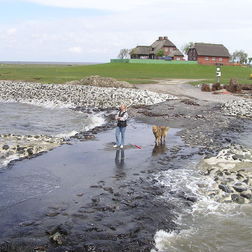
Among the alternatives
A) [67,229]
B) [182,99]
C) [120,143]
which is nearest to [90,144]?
[120,143]

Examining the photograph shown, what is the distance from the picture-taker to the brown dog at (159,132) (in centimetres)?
1933

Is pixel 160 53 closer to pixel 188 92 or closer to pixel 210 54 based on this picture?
pixel 210 54

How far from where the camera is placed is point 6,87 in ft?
153

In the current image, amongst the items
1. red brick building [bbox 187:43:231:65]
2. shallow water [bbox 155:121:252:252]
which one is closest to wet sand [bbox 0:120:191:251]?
shallow water [bbox 155:121:252:252]

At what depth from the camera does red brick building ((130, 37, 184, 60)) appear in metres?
121

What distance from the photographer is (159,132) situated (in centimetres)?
1948

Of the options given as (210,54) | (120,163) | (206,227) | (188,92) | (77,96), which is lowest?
(206,227)

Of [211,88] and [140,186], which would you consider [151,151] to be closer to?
[140,186]

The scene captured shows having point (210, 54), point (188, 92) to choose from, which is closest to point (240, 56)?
point (210, 54)

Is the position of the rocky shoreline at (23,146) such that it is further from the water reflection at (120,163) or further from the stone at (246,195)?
the stone at (246,195)

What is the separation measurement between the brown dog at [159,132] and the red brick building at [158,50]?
103389mm

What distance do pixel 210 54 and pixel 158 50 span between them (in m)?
17.7

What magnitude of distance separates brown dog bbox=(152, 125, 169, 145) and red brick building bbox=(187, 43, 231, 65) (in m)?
95.1

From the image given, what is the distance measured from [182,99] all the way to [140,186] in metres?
26.0
